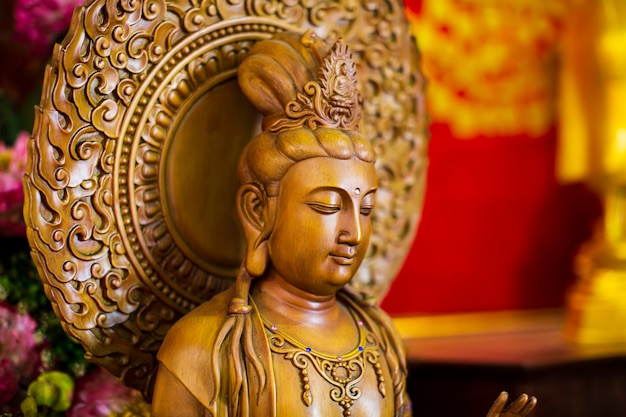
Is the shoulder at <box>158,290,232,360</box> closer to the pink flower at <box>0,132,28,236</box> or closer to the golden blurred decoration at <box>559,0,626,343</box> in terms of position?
the pink flower at <box>0,132,28,236</box>

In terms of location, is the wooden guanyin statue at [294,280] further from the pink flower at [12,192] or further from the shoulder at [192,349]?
the pink flower at [12,192]

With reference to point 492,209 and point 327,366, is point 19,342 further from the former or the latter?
point 492,209

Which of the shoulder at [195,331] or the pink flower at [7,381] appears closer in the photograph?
the shoulder at [195,331]

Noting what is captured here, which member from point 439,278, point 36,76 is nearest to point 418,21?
point 439,278

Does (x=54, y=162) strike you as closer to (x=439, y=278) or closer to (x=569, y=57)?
(x=439, y=278)

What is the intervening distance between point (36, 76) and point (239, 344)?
792 mm

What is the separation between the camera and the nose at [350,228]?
3.15ft

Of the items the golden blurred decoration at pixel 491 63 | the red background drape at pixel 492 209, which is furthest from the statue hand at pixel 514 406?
the golden blurred decoration at pixel 491 63

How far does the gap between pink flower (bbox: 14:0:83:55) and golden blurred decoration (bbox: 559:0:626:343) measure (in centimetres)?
122

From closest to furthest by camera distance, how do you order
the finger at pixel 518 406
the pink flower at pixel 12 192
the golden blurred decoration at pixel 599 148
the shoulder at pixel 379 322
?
the finger at pixel 518 406 → the shoulder at pixel 379 322 → the pink flower at pixel 12 192 → the golden blurred decoration at pixel 599 148

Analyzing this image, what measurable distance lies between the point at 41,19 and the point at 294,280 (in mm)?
649

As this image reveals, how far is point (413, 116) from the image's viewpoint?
4.23 ft

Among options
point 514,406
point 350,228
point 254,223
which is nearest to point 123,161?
point 254,223

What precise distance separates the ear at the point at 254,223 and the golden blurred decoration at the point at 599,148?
116 cm
